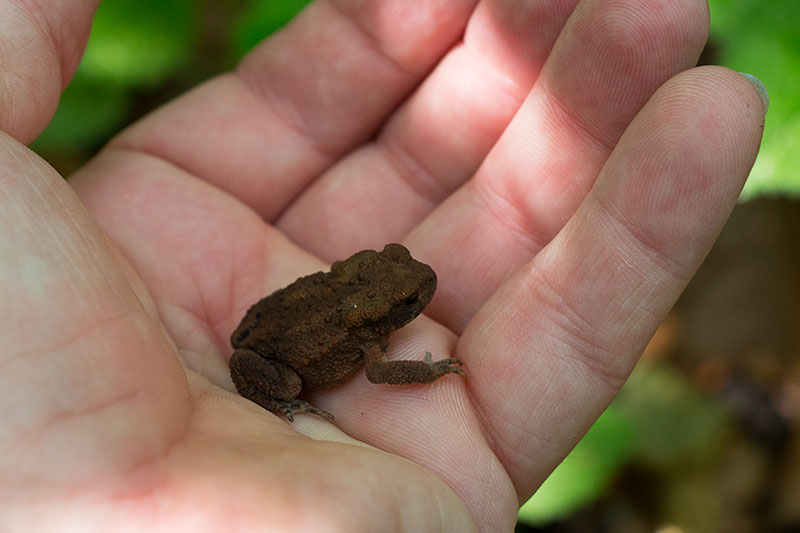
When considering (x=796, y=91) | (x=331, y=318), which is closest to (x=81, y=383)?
(x=331, y=318)

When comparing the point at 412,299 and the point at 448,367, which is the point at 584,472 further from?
the point at 412,299

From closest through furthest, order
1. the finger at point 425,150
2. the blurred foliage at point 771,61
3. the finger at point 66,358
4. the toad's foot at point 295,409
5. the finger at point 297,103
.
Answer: the finger at point 66,358 → the toad's foot at point 295,409 → the blurred foliage at point 771,61 → the finger at point 425,150 → the finger at point 297,103

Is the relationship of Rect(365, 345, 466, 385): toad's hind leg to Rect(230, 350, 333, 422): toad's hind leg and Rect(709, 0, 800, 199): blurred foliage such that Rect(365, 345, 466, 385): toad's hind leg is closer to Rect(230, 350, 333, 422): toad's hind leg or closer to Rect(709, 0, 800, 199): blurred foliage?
Rect(230, 350, 333, 422): toad's hind leg

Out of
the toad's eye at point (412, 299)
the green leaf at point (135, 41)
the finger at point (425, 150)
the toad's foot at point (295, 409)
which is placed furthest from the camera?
the green leaf at point (135, 41)

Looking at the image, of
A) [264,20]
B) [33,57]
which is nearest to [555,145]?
[33,57]

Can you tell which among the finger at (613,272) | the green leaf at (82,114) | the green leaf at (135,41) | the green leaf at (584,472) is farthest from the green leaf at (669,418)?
the green leaf at (82,114)

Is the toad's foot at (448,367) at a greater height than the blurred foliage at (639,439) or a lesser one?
greater

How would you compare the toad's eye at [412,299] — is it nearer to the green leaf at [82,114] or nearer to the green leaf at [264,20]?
the green leaf at [264,20]
